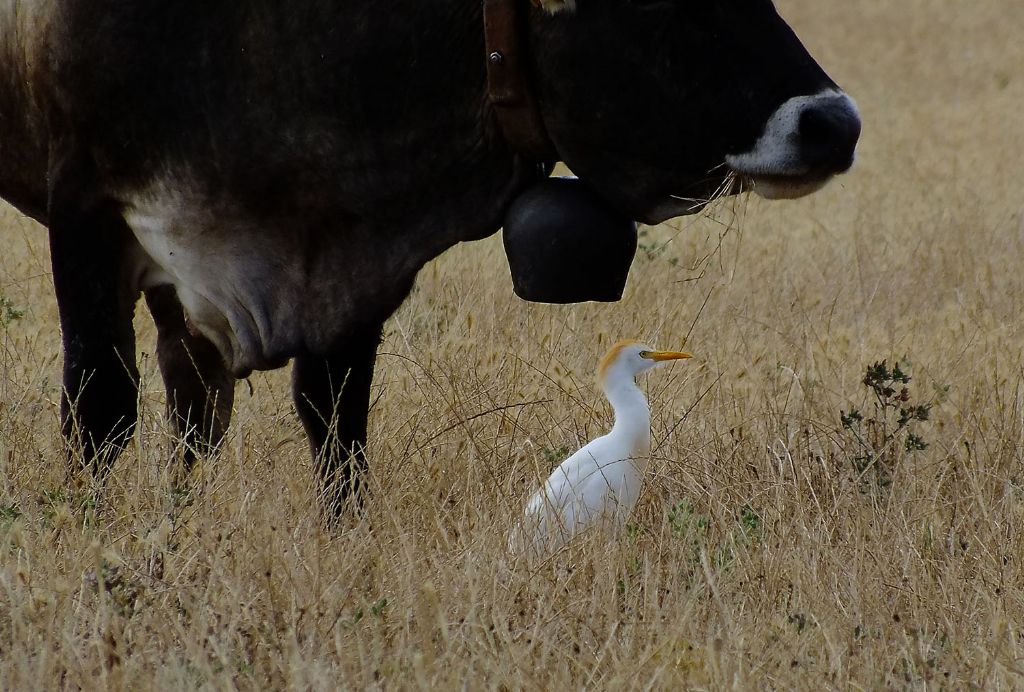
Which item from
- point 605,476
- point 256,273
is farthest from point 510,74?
point 605,476

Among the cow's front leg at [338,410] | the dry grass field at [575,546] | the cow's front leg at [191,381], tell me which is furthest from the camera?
the cow's front leg at [191,381]

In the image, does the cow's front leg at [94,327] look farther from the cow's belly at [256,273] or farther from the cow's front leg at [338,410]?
the cow's front leg at [338,410]

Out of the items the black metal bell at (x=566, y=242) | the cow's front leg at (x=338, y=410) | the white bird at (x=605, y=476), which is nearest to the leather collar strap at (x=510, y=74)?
the black metal bell at (x=566, y=242)

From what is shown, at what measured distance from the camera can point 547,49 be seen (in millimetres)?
3293

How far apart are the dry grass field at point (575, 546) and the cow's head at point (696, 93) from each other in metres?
0.24

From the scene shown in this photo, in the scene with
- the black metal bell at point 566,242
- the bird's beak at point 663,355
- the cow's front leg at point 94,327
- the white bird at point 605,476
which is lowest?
the white bird at point 605,476

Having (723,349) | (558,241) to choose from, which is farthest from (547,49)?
(723,349)

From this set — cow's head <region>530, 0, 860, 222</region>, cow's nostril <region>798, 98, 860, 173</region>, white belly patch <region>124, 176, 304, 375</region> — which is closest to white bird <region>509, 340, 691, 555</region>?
white belly patch <region>124, 176, 304, 375</region>

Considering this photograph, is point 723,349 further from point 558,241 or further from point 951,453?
point 558,241

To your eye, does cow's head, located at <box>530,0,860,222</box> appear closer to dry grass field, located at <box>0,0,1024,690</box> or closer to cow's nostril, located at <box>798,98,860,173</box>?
cow's nostril, located at <box>798,98,860,173</box>

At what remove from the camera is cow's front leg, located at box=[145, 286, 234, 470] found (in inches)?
172

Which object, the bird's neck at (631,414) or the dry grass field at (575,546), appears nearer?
the dry grass field at (575,546)

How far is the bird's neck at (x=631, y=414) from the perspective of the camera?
4.43 m

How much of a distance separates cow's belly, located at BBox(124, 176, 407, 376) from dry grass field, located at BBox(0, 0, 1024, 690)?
11.0 inches
